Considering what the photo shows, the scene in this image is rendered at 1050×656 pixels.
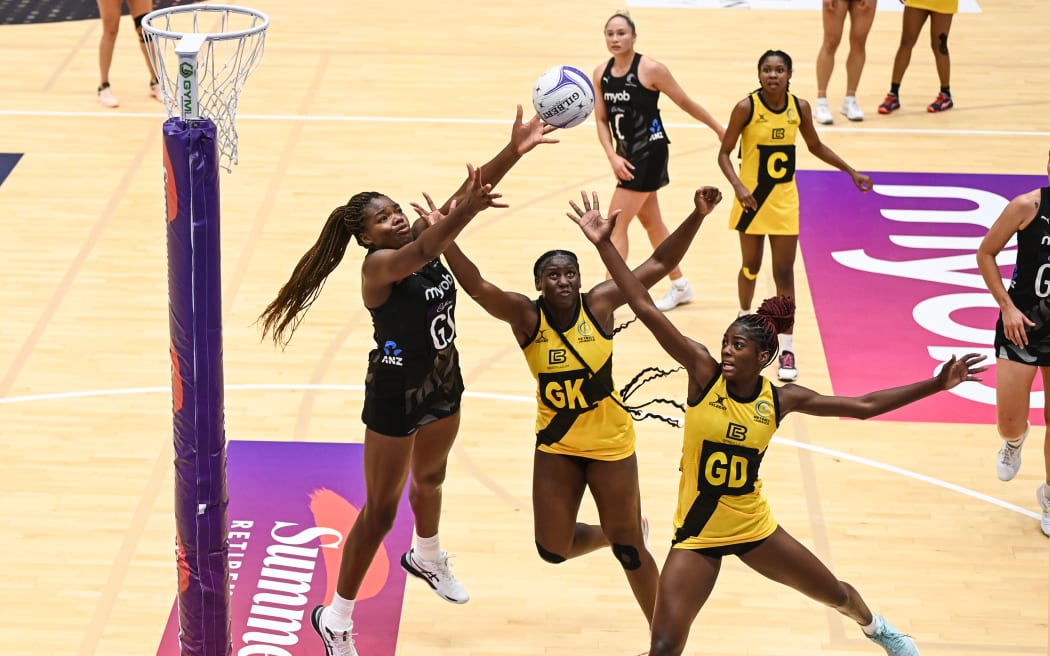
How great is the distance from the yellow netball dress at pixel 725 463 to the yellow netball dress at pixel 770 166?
3099mm

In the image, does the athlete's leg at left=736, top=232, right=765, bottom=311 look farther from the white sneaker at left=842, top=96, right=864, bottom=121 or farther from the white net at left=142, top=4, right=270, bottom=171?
the white sneaker at left=842, top=96, right=864, bottom=121

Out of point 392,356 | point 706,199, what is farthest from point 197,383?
point 706,199

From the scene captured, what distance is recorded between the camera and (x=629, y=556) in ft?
19.3

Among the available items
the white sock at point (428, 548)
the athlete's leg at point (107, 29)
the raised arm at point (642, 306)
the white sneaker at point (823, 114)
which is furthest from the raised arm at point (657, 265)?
the athlete's leg at point (107, 29)

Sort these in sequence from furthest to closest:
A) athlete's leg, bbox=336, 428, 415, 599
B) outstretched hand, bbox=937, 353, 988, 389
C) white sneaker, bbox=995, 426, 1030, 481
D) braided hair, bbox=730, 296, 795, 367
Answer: white sneaker, bbox=995, 426, 1030, 481, athlete's leg, bbox=336, 428, 415, 599, braided hair, bbox=730, 296, 795, 367, outstretched hand, bbox=937, 353, 988, 389

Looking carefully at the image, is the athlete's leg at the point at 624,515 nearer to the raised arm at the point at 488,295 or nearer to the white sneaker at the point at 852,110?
the raised arm at the point at 488,295

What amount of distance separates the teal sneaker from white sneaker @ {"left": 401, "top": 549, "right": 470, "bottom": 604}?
6.19 feet

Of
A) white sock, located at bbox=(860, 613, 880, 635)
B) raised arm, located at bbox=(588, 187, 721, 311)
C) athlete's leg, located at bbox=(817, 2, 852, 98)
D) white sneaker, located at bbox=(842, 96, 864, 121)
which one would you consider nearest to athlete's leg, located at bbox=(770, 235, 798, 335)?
raised arm, located at bbox=(588, 187, 721, 311)

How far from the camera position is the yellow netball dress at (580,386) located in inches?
226

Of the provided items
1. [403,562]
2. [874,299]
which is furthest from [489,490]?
[874,299]

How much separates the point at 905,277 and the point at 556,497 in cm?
480

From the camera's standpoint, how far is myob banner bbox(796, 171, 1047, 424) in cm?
858

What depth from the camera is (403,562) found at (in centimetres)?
651

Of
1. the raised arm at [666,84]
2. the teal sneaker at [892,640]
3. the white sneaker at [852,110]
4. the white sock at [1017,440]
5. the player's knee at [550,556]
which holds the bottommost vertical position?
the teal sneaker at [892,640]
